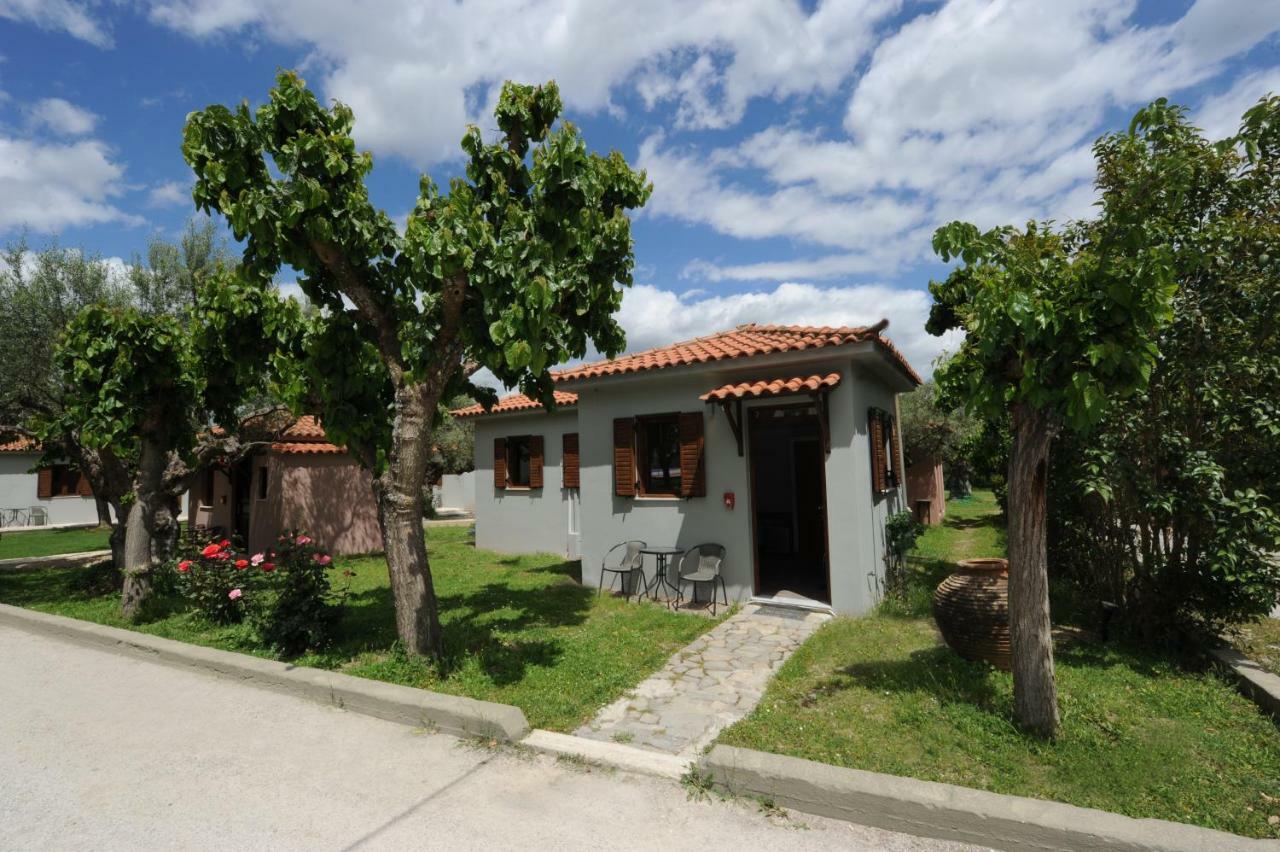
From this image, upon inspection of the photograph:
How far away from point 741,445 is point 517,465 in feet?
23.9

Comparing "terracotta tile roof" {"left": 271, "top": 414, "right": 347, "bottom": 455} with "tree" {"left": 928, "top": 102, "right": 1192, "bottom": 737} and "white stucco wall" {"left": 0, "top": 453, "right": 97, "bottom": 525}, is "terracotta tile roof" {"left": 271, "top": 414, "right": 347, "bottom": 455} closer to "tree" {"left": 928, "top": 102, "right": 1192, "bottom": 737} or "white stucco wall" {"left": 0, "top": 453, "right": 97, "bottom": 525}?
"tree" {"left": 928, "top": 102, "right": 1192, "bottom": 737}

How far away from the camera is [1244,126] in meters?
4.65

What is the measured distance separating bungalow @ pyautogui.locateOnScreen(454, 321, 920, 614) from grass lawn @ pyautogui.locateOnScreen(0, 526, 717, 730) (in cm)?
129

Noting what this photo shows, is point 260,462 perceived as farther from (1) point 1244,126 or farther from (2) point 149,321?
(1) point 1244,126

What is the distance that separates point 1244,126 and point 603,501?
783cm

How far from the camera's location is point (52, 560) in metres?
14.7

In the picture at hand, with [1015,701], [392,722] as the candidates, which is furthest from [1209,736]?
[392,722]

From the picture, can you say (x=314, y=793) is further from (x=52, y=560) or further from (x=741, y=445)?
(x=52, y=560)

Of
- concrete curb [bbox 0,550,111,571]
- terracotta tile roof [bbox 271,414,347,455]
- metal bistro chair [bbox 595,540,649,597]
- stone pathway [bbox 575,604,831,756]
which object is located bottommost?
concrete curb [bbox 0,550,111,571]

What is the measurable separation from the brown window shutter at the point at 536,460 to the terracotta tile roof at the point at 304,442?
4.11 m

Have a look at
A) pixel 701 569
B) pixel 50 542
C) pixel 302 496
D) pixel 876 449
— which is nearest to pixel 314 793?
pixel 701 569

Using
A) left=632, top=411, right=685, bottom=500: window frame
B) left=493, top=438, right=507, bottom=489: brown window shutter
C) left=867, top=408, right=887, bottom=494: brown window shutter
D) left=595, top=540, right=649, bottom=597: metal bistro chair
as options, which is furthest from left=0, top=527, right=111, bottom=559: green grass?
left=867, top=408, right=887, bottom=494: brown window shutter

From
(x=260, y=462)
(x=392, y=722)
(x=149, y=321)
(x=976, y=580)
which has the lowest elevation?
(x=392, y=722)

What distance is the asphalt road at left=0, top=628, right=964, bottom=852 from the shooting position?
10.3ft
